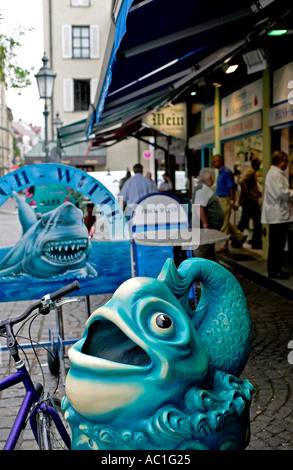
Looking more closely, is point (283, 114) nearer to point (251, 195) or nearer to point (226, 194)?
point (251, 195)

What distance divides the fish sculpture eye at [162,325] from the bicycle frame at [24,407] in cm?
86

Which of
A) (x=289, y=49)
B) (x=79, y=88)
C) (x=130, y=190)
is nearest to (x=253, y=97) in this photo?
(x=289, y=49)

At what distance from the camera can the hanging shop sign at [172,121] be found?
14110mm

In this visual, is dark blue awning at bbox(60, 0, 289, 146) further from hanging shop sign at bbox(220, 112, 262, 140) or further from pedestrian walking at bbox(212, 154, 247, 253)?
pedestrian walking at bbox(212, 154, 247, 253)

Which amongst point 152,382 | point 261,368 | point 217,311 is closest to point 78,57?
point 261,368

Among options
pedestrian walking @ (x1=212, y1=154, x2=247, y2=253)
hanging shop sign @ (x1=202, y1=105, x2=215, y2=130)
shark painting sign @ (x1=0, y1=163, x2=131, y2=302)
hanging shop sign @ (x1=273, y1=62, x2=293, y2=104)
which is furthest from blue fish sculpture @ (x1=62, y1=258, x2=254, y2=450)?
hanging shop sign @ (x1=202, y1=105, x2=215, y2=130)

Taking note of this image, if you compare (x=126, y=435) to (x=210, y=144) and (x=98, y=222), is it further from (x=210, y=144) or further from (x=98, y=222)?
(x=210, y=144)

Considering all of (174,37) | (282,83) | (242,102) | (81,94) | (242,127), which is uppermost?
(81,94)

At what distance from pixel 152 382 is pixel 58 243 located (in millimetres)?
2676

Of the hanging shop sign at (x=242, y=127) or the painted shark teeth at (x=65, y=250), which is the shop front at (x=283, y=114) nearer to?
the hanging shop sign at (x=242, y=127)

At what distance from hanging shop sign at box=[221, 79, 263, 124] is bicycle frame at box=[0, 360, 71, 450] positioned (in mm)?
8007

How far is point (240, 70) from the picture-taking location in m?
11.0

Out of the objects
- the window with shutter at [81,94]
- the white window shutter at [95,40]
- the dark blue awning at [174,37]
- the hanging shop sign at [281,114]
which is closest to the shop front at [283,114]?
the hanging shop sign at [281,114]

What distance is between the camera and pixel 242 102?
431 inches
